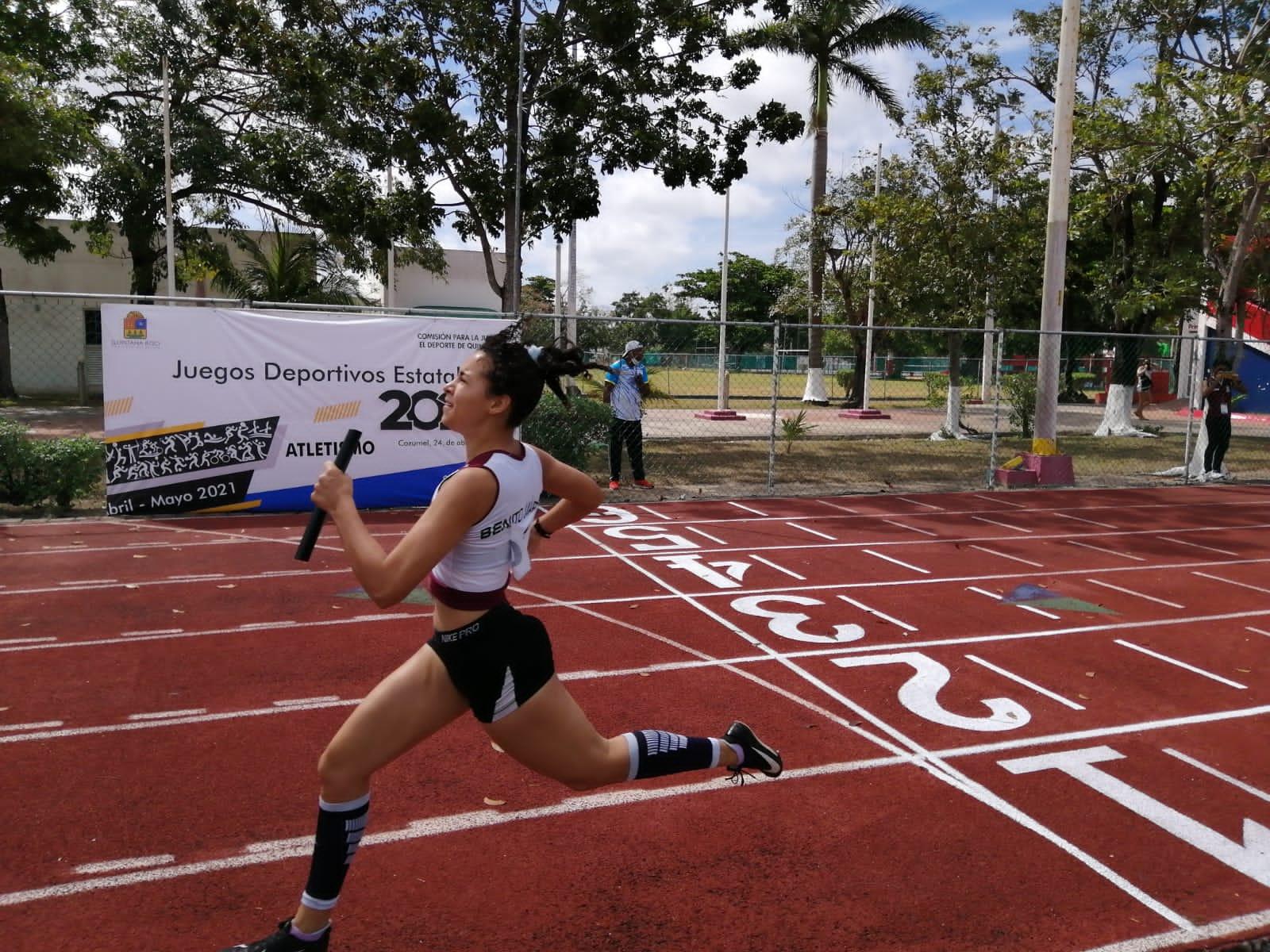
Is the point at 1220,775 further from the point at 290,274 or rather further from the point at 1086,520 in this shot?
the point at 290,274

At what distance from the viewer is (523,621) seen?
9.75 ft

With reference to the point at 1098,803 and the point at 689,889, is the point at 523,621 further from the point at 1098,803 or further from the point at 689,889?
the point at 1098,803

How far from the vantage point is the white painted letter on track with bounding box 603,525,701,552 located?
381 inches

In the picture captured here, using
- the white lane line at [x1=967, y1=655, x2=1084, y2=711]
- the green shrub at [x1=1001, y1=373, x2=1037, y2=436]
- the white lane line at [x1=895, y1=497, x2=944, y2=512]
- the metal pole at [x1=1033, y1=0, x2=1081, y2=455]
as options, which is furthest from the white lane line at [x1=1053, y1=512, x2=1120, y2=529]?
the green shrub at [x1=1001, y1=373, x2=1037, y2=436]

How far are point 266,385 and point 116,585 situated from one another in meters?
3.64

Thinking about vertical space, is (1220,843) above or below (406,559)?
below

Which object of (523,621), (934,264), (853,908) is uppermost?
(934,264)

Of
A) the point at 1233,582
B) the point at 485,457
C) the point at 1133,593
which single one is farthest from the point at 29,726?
the point at 1233,582

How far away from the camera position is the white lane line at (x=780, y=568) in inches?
335

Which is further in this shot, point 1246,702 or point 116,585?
point 116,585

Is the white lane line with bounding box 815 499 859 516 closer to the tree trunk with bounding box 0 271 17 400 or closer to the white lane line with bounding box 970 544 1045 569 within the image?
the white lane line with bounding box 970 544 1045 569

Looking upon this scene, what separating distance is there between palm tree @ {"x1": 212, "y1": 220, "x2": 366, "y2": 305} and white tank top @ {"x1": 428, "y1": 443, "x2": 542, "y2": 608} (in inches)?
1039

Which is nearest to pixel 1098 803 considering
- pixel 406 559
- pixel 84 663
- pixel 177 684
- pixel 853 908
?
pixel 853 908

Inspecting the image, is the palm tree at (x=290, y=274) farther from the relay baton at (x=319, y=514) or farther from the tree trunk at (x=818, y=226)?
the relay baton at (x=319, y=514)
